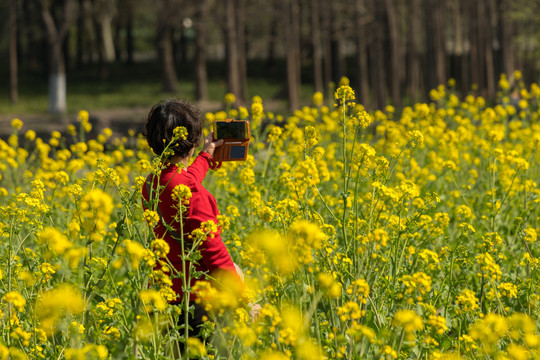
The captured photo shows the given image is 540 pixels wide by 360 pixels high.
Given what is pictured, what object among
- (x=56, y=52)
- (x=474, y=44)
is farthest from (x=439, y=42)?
(x=56, y=52)

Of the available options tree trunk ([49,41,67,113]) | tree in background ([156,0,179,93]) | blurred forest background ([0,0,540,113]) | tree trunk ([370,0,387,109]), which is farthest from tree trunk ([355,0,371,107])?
tree trunk ([49,41,67,113])

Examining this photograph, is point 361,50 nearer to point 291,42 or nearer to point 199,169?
point 291,42

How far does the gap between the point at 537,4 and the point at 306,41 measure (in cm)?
1404

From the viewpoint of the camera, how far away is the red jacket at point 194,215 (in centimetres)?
282

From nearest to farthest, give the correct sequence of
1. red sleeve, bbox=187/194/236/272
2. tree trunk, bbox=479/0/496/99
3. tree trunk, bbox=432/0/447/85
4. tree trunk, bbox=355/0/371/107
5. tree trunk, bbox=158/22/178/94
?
1. red sleeve, bbox=187/194/236/272
2. tree trunk, bbox=355/0/371/107
3. tree trunk, bbox=432/0/447/85
4. tree trunk, bbox=479/0/496/99
5. tree trunk, bbox=158/22/178/94

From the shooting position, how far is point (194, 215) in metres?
2.82

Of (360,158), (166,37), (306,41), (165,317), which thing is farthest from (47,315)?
(306,41)

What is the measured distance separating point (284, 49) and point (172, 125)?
87.8ft

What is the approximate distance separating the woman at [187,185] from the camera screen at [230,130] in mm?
147

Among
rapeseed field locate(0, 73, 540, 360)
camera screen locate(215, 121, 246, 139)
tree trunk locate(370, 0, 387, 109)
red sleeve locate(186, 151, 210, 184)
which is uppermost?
tree trunk locate(370, 0, 387, 109)

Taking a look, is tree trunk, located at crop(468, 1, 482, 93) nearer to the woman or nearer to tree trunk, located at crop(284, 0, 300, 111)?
tree trunk, located at crop(284, 0, 300, 111)

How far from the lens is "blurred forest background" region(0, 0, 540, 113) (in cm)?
2008

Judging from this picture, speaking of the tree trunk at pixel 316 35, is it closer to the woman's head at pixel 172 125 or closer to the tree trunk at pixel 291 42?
the tree trunk at pixel 291 42

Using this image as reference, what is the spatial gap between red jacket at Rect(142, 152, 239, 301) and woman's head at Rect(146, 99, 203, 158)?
10cm
